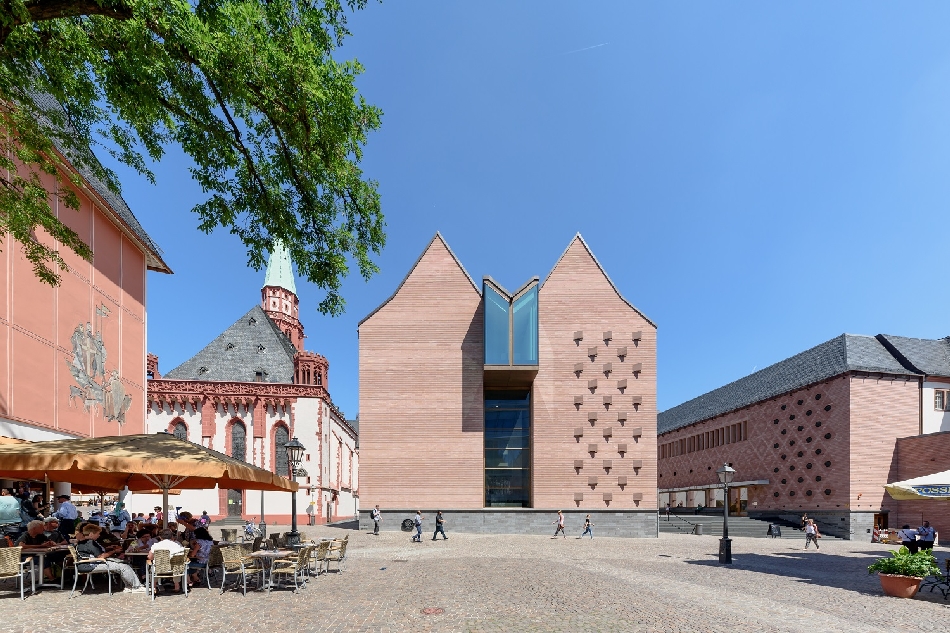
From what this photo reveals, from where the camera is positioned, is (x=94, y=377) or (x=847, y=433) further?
(x=847, y=433)

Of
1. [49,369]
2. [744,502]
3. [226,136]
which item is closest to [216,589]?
[226,136]

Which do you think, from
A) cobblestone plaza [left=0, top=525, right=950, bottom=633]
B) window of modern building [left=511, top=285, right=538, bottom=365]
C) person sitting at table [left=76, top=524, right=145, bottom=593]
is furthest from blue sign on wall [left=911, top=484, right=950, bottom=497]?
window of modern building [left=511, top=285, right=538, bottom=365]

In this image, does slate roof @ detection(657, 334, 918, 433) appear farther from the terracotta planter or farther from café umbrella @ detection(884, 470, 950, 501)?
the terracotta planter

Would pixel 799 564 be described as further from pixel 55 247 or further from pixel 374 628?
pixel 55 247

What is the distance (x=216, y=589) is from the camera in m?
11.5

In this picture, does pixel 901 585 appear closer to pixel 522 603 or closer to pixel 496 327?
pixel 522 603

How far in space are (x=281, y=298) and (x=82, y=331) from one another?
4912 centimetres

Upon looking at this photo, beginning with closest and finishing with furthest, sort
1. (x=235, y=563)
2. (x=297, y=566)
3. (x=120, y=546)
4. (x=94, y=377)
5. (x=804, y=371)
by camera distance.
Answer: (x=235, y=563), (x=297, y=566), (x=120, y=546), (x=94, y=377), (x=804, y=371)

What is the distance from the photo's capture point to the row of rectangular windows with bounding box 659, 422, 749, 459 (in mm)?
47969

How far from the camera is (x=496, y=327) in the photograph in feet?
109

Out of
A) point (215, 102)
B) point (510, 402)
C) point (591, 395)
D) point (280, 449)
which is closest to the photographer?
point (215, 102)

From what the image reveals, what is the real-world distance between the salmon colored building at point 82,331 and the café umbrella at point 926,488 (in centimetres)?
2298

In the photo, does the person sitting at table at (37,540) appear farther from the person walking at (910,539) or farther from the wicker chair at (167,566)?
the person walking at (910,539)

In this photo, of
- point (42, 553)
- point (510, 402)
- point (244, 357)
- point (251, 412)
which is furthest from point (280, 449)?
point (42, 553)
